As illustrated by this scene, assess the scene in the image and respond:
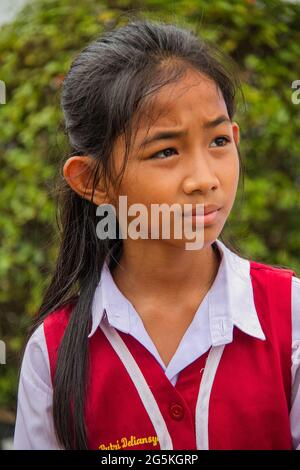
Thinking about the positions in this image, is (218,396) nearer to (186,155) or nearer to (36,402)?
(36,402)

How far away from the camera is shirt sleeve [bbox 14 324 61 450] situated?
1.89 meters

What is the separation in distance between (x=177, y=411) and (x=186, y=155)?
54 cm

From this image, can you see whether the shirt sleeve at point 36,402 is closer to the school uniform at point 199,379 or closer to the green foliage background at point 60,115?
the school uniform at point 199,379

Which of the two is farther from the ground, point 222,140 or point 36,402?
point 222,140

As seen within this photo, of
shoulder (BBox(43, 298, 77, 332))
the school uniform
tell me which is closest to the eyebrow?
the school uniform

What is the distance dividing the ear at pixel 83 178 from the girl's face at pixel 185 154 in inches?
4.8

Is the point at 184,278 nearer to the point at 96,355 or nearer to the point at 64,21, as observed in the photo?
the point at 96,355

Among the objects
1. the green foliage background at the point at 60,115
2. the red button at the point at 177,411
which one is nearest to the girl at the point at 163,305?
the red button at the point at 177,411

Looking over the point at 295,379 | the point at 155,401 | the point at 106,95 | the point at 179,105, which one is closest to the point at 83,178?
the point at 106,95

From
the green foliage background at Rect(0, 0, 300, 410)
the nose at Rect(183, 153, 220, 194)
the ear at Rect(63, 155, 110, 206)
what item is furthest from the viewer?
the green foliage background at Rect(0, 0, 300, 410)

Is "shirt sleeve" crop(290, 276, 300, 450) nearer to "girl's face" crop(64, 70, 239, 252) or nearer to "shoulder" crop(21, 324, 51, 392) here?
"girl's face" crop(64, 70, 239, 252)

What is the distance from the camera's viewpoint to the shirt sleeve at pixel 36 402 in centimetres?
189

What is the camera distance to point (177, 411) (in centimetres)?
179

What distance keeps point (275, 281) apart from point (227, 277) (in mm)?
109
